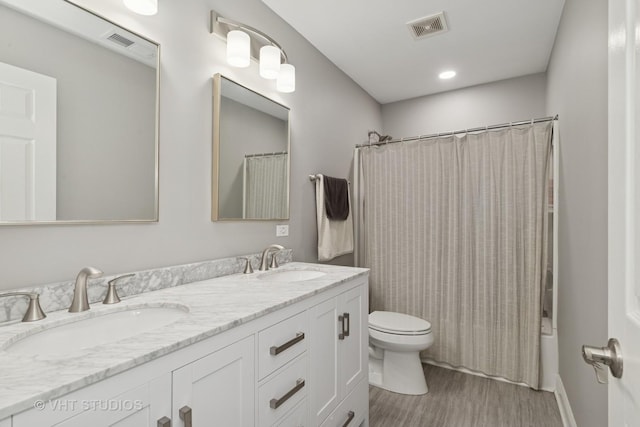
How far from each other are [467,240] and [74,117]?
2.38 m

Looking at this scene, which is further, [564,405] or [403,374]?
[403,374]

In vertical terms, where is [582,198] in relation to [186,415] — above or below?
above

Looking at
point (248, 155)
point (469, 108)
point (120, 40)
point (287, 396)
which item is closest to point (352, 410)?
point (287, 396)

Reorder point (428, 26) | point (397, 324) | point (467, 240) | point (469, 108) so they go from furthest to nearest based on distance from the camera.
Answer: point (469, 108), point (467, 240), point (397, 324), point (428, 26)

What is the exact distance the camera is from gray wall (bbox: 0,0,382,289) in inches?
39.2

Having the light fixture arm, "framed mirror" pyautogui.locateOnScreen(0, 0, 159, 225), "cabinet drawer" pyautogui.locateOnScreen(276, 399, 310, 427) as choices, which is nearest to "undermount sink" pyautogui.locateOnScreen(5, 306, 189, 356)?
"framed mirror" pyautogui.locateOnScreen(0, 0, 159, 225)

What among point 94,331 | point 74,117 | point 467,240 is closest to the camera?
point 94,331

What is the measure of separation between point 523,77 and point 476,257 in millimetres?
1766

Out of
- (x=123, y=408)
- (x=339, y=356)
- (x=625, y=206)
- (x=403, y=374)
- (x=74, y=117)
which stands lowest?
(x=403, y=374)

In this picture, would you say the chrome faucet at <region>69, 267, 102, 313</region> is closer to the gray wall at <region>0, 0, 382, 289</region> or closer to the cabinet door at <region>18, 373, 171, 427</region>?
the gray wall at <region>0, 0, 382, 289</region>

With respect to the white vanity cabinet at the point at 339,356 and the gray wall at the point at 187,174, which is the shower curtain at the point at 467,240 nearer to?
the gray wall at the point at 187,174

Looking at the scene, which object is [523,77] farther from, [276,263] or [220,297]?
[220,297]

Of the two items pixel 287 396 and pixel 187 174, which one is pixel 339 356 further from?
pixel 187 174

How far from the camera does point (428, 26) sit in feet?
6.66
